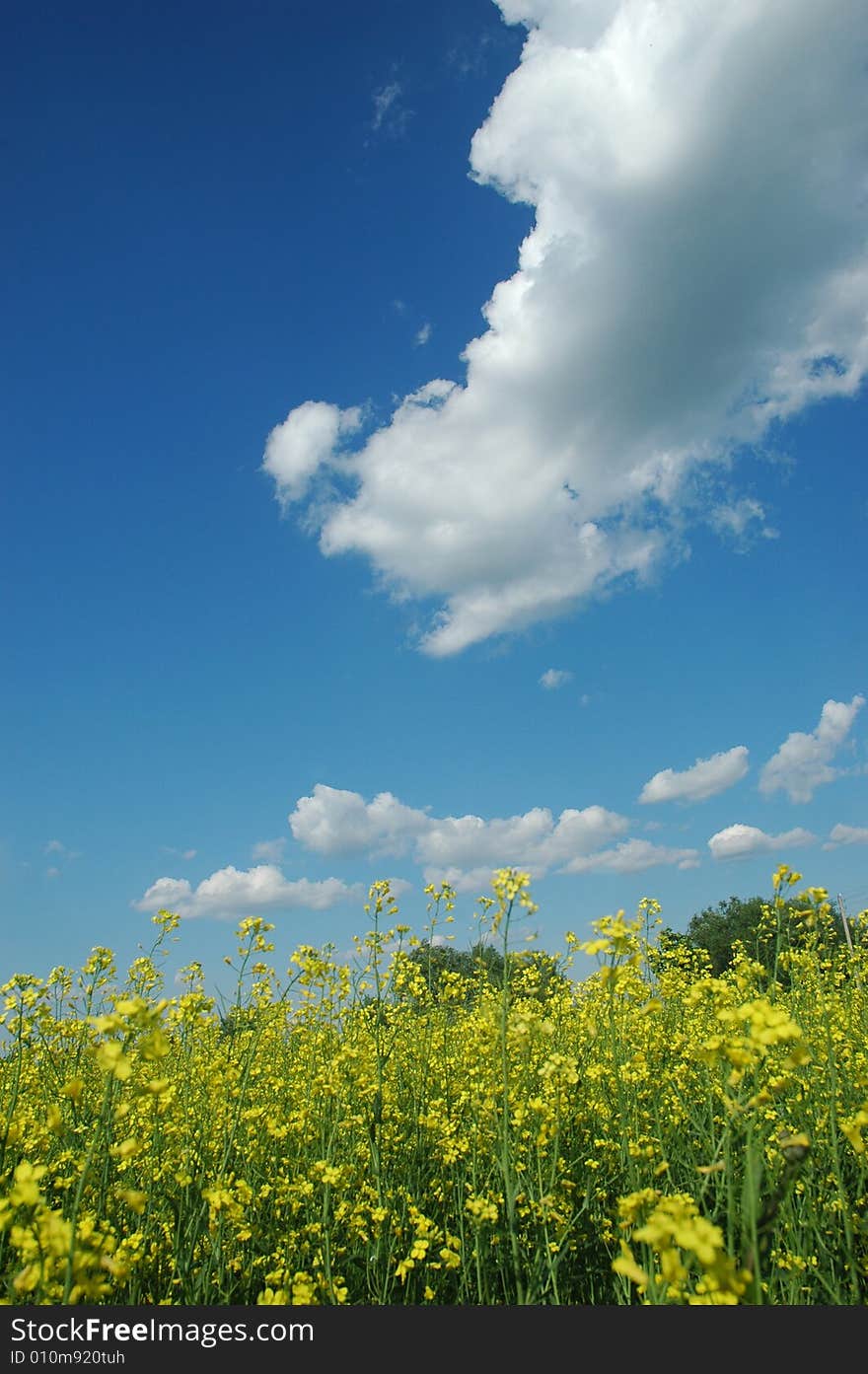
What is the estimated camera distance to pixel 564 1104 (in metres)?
4.59

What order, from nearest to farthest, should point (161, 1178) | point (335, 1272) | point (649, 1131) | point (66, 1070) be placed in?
point (335, 1272), point (161, 1178), point (649, 1131), point (66, 1070)

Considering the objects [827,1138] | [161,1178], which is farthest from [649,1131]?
[161,1178]

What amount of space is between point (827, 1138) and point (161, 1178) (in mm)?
4063

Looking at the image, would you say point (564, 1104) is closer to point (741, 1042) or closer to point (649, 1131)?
point (649, 1131)

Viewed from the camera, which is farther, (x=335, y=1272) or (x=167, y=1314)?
(x=335, y=1272)

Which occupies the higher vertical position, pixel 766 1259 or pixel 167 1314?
pixel 167 1314

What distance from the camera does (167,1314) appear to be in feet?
9.02

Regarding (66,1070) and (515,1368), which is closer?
(515,1368)

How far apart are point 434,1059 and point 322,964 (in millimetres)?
1990

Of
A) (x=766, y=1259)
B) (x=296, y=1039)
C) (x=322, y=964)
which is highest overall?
(x=322, y=964)

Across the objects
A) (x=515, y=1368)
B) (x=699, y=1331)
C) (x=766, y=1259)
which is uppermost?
(x=699, y=1331)

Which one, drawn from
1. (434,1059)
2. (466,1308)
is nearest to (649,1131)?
(434,1059)

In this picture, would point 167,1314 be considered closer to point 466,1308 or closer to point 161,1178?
point 466,1308

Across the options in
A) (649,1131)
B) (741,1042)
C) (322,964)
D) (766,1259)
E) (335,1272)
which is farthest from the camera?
(322,964)
